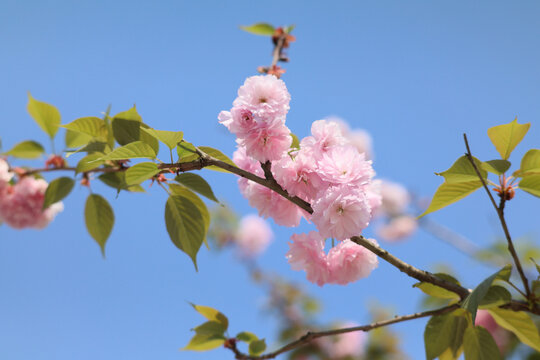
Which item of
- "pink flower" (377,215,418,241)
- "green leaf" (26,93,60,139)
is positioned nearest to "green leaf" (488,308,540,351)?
"green leaf" (26,93,60,139)

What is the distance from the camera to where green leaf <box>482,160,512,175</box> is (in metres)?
0.70

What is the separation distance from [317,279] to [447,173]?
0.34 m

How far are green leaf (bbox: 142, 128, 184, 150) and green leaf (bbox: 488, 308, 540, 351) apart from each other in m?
0.66

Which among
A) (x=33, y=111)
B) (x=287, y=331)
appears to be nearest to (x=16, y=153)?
(x=33, y=111)

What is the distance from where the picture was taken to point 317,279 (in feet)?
2.81

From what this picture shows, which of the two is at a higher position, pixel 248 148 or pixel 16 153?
pixel 16 153

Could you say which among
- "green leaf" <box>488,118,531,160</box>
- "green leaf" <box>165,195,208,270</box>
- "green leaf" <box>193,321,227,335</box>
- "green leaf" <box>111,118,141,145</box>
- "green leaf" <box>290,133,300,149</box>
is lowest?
"green leaf" <box>193,321,227,335</box>

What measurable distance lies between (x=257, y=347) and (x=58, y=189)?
0.68 m

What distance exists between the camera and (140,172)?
66cm

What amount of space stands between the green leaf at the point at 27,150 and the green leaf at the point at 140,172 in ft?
2.83

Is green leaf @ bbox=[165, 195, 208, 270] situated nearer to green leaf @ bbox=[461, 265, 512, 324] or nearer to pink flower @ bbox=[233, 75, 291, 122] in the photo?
pink flower @ bbox=[233, 75, 291, 122]

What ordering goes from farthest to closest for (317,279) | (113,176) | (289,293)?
(289,293) < (113,176) < (317,279)

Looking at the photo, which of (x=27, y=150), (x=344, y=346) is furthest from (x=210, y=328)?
(x=344, y=346)

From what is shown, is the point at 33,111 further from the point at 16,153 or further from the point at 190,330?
the point at 190,330
